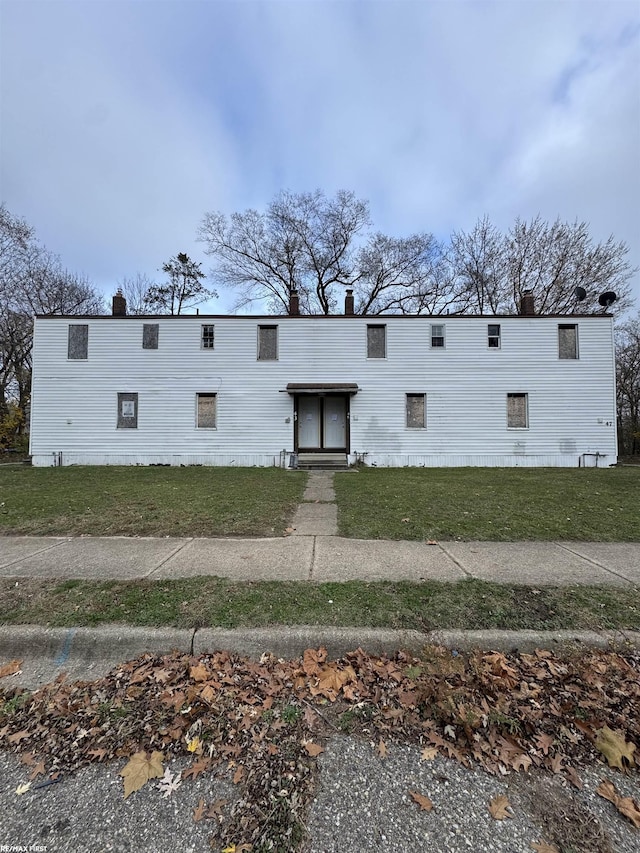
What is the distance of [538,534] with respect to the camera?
529 centimetres

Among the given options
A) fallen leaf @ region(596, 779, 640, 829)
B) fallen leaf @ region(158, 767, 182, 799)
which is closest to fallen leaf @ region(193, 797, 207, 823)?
fallen leaf @ region(158, 767, 182, 799)

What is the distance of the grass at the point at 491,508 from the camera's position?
17.6 ft

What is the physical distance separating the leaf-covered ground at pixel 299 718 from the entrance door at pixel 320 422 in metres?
13.7

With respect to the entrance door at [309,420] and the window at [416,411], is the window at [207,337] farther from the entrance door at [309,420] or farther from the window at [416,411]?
the window at [416,411]

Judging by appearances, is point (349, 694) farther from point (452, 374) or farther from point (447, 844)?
point (452, 374)

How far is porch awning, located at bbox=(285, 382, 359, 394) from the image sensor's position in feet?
50.2

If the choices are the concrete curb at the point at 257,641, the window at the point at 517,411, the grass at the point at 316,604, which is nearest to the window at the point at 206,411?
the window at the point at 517,411

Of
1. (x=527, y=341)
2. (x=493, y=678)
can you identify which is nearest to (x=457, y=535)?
(x=493, y=678)

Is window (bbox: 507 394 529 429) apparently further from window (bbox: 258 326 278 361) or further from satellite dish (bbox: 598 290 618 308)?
window (bbox: 258 326 278 361)

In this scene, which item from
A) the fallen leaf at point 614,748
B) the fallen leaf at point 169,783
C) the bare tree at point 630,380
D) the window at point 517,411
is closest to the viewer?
the fallen leaf at point 169,783

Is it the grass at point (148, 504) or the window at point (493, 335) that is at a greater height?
the window at point (493, 335)

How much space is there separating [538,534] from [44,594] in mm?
5571

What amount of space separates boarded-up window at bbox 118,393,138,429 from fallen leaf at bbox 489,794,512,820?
16.6 metres

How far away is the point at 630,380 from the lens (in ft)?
93.7
